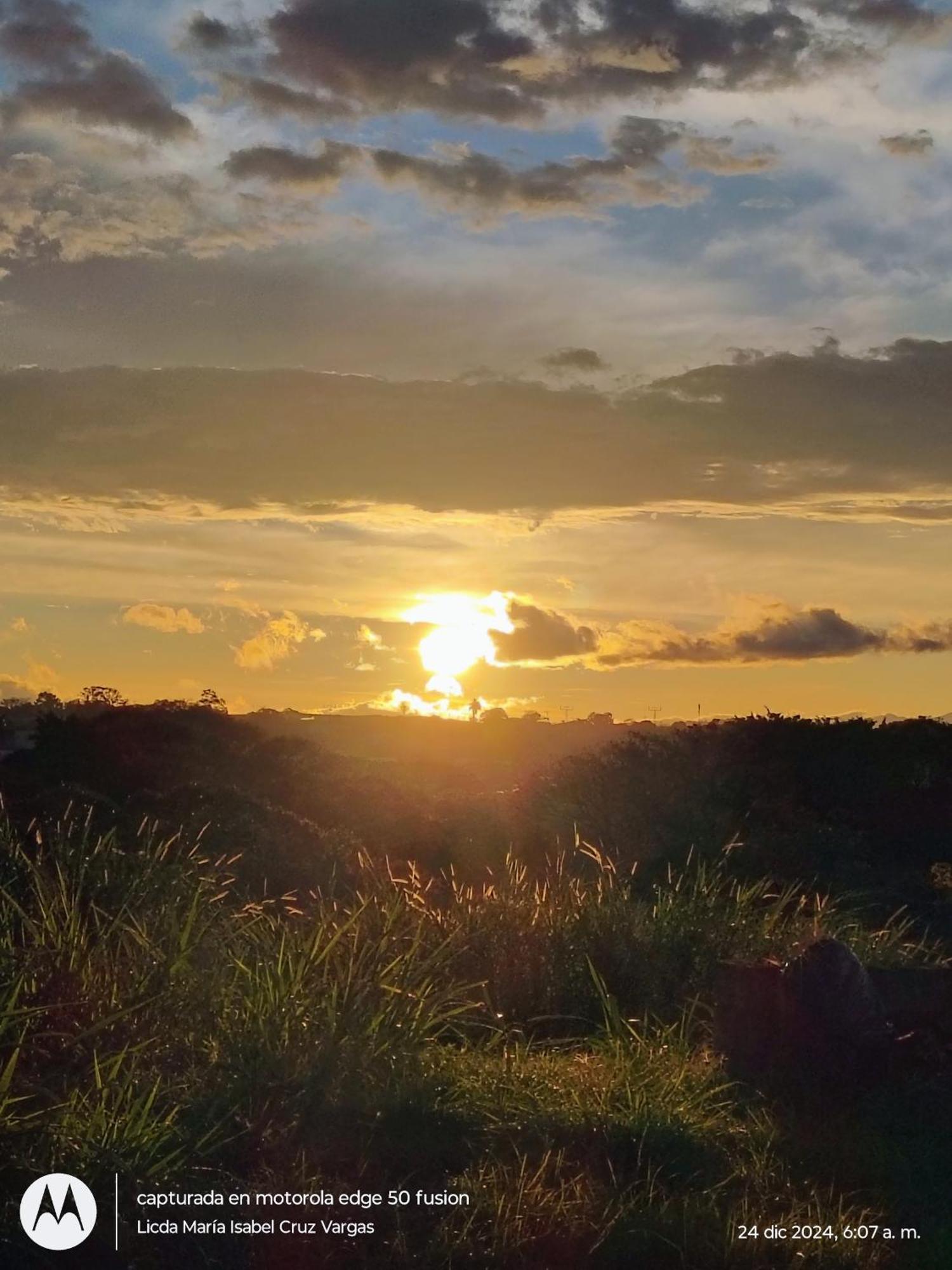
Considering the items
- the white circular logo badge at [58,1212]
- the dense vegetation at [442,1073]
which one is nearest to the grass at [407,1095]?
the dense vegetation at [442,1073]

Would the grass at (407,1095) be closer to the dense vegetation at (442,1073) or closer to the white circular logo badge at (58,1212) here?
the dense vegetation at (442,1073)

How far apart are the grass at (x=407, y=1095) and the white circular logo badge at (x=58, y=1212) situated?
126 millimetres

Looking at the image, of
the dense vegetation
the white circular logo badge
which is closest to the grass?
the dense vegetation

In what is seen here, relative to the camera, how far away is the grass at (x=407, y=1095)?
20.9 ft

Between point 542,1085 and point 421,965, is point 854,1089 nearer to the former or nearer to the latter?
point 542,1085

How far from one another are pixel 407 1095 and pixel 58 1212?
6.71ft

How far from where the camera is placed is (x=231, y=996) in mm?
8188

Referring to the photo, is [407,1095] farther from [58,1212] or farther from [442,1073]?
[58,1212]

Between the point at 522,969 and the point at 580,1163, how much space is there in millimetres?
3566

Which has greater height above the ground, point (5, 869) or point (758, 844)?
point (5, 869)

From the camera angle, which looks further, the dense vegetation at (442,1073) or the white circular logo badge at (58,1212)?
the dense vegetation at (442,1073)

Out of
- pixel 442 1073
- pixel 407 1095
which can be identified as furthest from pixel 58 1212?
pixel 442 1073

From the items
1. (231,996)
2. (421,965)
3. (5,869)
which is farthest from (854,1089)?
(5,869)

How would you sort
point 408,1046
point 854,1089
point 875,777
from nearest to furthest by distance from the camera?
point 408,1046, point 854,1089, point 875,777
